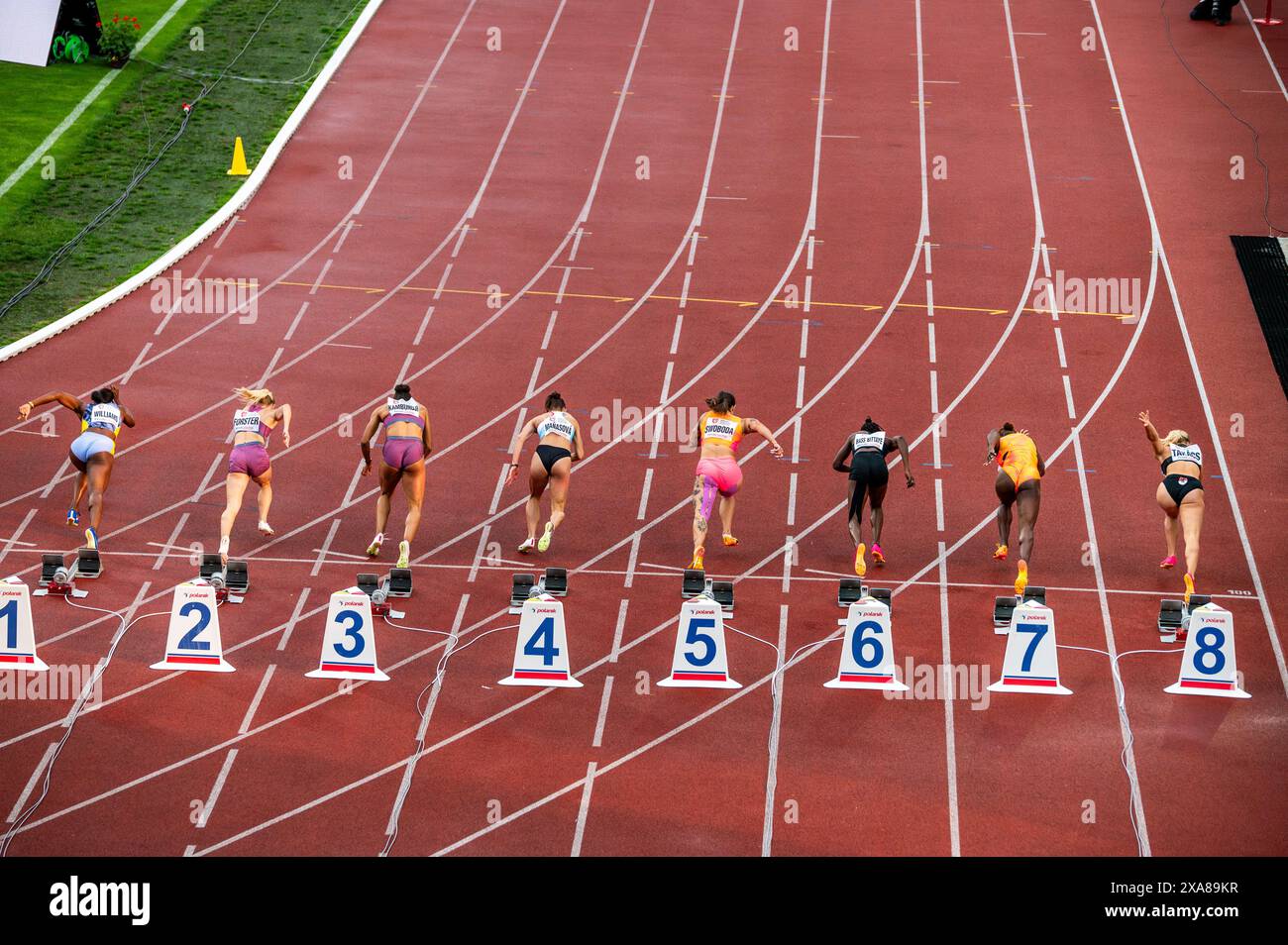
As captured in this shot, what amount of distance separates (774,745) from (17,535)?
25.9ft

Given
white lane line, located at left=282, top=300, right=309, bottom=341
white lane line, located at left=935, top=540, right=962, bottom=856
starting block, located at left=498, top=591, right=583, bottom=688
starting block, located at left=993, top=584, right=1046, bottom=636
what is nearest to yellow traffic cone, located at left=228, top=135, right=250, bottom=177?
white lane line, located at left=282, top=300, right=309, bottom=341

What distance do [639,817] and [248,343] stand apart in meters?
10.9

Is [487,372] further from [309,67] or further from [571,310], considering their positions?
[309,67]

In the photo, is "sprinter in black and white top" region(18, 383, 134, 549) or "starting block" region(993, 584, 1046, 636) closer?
"starting block" region(993, 584, 1046, 636)

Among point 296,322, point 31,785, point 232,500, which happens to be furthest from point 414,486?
point 296,322

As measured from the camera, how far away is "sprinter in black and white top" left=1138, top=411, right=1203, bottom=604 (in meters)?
16.3

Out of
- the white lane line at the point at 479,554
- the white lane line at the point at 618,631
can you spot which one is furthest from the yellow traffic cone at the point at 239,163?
the white lane line at the point at 618,631

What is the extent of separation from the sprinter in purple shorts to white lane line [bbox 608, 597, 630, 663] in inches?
136

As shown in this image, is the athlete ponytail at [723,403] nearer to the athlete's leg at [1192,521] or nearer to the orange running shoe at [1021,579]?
the orange running shoe at [1021,579]

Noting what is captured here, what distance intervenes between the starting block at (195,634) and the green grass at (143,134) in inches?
364

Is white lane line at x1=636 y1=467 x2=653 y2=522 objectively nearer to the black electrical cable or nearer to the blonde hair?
the blonde hair

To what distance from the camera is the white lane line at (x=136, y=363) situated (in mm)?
20719

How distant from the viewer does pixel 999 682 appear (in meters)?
14.6
